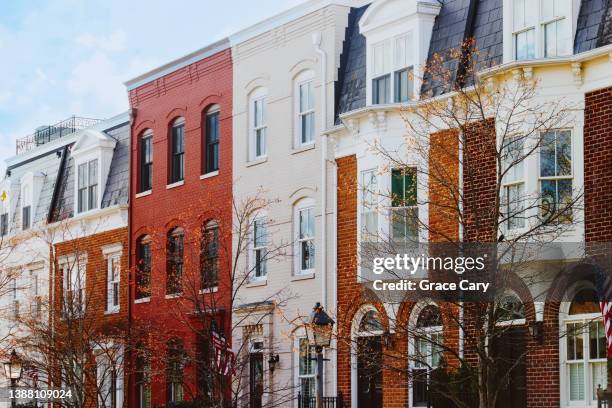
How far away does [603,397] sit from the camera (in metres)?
25.2

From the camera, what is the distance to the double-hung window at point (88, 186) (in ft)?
155

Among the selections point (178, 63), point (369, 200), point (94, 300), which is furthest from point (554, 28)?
point (94, 300)

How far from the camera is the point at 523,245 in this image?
25.3m

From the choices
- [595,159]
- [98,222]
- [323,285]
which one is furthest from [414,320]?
[98,222]

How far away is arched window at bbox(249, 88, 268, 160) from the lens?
38031 mm

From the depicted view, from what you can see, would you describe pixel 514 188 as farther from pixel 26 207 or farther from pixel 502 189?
pixel 26 207

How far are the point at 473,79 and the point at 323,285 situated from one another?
7.73m

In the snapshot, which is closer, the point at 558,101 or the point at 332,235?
the point at 558,101

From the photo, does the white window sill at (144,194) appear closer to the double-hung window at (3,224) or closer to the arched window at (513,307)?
the double-hung window at (3,224)

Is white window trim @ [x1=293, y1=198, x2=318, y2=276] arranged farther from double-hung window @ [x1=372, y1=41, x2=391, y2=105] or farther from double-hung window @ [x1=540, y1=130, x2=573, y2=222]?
double-hung window @ [x1=540, y1=130, x2=573, y2=222]

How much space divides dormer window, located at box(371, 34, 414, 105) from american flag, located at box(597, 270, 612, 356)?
24.3 feet

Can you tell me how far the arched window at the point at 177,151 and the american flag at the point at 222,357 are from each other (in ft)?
28.9

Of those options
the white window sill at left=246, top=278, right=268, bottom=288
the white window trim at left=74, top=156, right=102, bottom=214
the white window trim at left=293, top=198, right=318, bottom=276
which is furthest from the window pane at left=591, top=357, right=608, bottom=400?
the white window trim at left=74, top=156, right=102, bottom=214

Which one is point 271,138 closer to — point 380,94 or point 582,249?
point 380,94
